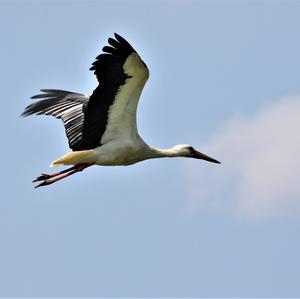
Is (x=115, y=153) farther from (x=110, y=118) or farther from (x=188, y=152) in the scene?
(x=188, y=152)

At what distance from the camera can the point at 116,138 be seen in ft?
65.0

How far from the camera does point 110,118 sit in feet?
64.0

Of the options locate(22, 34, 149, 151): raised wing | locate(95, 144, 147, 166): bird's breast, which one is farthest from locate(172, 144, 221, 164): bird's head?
locate(22, 34, 149, 151): raised wing

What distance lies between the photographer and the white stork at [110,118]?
1827 cm

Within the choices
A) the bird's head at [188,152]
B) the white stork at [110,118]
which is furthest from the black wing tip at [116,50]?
the bird's head at [188,152]

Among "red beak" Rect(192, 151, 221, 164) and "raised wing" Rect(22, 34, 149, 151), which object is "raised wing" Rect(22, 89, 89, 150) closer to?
"raised wing" Rect(22, 34, 149, 151)

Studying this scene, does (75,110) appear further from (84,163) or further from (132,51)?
(132,51)

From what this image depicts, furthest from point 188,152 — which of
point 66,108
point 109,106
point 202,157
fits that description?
point 109,106

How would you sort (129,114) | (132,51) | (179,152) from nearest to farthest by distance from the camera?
(132,51) → (129,114) → (179,152)

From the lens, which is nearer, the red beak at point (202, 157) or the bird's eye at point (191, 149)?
the bird's eye at point (191, 149)

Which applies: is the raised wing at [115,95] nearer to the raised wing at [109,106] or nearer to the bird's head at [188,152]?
the raised wing at [109,106]

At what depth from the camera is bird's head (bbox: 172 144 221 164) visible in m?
21.6

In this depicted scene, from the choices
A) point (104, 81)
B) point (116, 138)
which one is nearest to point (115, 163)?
point (116, 138)

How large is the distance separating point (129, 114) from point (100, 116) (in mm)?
502
